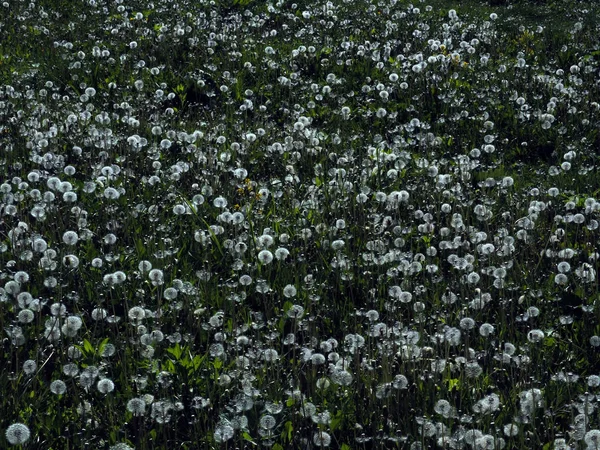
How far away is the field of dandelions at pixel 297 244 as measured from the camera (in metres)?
3.22

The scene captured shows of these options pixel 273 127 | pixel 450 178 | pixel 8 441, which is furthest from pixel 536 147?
pixel 8 441

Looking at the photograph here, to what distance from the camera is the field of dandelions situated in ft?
10.6

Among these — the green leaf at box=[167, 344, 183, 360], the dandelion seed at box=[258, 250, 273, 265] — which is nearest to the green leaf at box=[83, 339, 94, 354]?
the green leaf at box=[167, 344, 183, 360]

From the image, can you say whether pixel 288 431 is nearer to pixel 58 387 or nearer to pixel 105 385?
pixel 105 385

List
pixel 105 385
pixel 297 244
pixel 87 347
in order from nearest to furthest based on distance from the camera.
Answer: pixel 105 385, pixel 87 347, pixel 297 244

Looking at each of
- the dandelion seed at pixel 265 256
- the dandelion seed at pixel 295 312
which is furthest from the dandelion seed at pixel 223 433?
the dandelion seed at pixel 265 256

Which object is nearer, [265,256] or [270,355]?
[270,355]

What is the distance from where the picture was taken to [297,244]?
Result: 15.6ft

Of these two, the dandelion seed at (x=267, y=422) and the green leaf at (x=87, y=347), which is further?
the green leaf at (x=87, y=347)

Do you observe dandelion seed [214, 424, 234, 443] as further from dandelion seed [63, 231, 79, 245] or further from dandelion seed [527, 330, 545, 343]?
dandelion seed [63, 231, 79, 245]

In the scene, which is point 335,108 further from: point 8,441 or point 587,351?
point 8,441

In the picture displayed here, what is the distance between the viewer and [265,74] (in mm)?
7902

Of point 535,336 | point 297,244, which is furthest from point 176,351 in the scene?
point 535,336

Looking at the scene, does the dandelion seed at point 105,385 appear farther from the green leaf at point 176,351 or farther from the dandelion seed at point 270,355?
the dandelion seed at point 270,355
